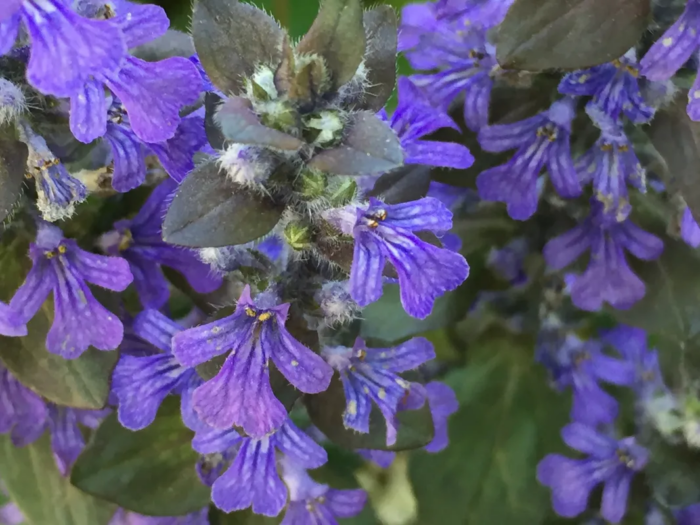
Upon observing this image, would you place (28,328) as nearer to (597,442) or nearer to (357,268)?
(357,268)

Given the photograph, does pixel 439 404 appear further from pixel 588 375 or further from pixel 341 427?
pixel 588 375

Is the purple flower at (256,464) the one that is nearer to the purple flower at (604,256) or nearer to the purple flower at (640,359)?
the purple flower at (604,256)

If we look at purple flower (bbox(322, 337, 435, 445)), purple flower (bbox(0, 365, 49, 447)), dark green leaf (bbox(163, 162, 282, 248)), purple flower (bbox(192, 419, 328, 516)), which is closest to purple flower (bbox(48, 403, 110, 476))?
purple flower (bbox(0, 365, 49, 447))

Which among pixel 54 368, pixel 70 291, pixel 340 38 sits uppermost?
pixel 340 38

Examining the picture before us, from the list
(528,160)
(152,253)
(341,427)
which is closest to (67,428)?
(152,253)

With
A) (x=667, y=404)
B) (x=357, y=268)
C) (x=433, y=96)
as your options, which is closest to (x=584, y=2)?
(x=433, y=96)

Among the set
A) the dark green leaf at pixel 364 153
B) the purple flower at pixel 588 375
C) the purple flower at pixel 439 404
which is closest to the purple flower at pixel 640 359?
the purple flower at pixel 588 375

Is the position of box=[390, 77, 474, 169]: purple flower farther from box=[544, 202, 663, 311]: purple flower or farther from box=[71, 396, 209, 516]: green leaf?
box=[71, 396, 209, 516]: green leaf
